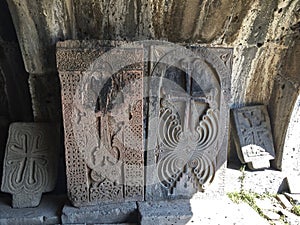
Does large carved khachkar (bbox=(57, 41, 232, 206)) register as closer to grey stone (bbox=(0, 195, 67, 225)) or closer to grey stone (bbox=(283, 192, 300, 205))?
grey stone (bbox=(0, 195, 67, 225))

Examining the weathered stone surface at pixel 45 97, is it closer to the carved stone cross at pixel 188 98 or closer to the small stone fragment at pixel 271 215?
the carved stone cross at pixel 188 98

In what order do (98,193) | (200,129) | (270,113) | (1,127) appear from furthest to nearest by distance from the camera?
1. (270,113)
2. (1,127)
3. (200,129)
4. (98,193)

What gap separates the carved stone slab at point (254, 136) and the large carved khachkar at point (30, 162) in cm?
161

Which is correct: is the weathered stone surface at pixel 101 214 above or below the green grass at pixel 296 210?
above

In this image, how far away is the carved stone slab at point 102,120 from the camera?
1864 mm

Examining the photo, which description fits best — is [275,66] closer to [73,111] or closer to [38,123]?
[73,111]

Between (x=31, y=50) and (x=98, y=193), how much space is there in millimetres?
1097

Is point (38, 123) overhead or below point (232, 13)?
below

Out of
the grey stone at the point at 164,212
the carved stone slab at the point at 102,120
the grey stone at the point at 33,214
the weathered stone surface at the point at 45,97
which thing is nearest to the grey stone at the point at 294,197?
the grey stone at the point at 164,212

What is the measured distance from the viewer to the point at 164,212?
2.03 meters

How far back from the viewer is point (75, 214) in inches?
78.3

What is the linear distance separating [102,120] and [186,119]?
63cm

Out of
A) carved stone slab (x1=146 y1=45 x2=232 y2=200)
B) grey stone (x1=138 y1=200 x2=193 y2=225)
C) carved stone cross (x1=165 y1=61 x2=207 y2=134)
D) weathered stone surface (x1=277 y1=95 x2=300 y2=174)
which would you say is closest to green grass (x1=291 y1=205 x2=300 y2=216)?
weathered stone surface (x1=277 y1=95 x2=300 y2=174)

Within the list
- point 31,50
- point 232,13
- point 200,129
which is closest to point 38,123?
point 31,50
